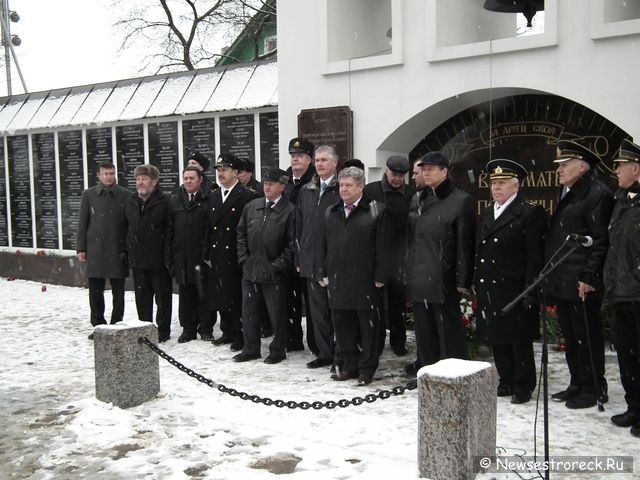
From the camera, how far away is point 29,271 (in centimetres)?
1373

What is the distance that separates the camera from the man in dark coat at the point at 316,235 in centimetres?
670

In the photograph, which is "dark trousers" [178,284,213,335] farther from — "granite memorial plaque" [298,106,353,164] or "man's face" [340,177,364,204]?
"man's face" [340,177,364,204]

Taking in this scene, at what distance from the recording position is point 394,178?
707 cm

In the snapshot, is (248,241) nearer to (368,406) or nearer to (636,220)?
(368,406)

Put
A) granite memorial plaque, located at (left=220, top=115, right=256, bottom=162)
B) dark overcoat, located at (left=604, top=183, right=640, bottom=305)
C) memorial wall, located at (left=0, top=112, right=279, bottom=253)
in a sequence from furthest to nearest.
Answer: memorial wall, located at (left=0, top=112, right=279, bottom=253)
granite memorial plaque, located at (left=220, top=115, right=256, bottom=162)
dark overcoat, located at (left=604, top=183, right=640, bottom=305)

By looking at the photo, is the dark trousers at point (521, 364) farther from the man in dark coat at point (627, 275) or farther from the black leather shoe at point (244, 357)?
the black leather shoe at point (244, 357)

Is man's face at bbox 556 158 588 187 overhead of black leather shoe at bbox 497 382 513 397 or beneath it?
overhead

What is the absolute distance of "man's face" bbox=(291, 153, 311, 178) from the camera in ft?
24.1

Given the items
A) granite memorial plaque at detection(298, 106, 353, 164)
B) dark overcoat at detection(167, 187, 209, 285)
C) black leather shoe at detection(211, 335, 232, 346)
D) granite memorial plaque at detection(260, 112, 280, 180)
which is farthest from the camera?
granite memorial plaque at detection(260, 112, 280, 180)

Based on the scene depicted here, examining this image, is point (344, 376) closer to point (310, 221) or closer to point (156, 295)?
point (310, 221)

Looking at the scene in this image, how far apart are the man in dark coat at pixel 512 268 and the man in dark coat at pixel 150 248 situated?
3.84 metres

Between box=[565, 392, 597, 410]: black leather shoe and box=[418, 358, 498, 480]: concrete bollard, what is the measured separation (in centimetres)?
148

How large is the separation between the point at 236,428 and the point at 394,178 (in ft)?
9.78

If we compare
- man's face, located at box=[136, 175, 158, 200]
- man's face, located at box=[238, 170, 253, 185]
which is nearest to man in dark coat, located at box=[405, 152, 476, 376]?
man's face, located at box=[238, 170, 253, 185]
